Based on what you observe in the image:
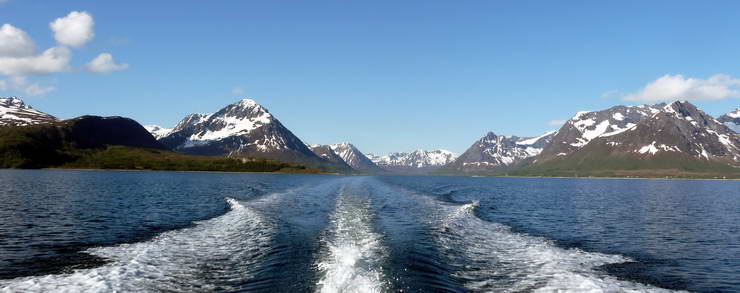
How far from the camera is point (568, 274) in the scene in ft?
84.6

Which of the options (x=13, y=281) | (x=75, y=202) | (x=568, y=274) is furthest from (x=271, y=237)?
(x=75, y=202)

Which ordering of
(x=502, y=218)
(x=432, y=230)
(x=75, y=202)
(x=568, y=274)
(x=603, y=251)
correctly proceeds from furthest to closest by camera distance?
(x=75, y=202), (x=502, y=218), (x=432, y=230), (x=603, y=251), (x=568, y=274)

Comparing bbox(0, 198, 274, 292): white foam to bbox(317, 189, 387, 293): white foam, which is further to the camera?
bbox(317, 189, 387, 293): white foam

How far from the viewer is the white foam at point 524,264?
77.2 feet

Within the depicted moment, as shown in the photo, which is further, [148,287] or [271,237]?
[271,237]

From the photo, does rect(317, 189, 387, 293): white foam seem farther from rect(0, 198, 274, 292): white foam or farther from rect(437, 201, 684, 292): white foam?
rect(437, 201, 684, 292): white foam

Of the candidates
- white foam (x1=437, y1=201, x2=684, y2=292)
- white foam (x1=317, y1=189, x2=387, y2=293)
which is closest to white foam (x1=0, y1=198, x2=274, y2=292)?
white foam (x1=317, y1=189, x2=387, y2=293)

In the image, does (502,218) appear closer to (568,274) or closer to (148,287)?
(568,274)

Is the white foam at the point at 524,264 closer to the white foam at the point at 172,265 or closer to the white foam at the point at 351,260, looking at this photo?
the white foam at the point at 351,260

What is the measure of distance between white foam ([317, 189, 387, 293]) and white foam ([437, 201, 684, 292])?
4911 mm

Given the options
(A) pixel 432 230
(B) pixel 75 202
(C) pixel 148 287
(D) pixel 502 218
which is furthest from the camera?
(B) pixel 75 202

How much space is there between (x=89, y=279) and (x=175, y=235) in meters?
14.2

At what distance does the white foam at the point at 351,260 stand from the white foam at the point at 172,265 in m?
4.44

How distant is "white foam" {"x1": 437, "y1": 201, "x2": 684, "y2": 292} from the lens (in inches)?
926
